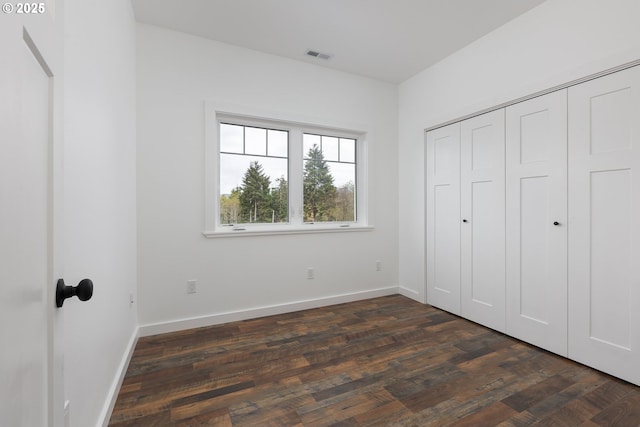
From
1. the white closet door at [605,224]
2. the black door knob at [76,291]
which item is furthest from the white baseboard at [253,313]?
the black door knob at [76,291]

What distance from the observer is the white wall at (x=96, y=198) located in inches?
44.5

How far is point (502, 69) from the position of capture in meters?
2.65

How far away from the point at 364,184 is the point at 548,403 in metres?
2.59

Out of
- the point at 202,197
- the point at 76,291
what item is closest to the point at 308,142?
the point at 202,197

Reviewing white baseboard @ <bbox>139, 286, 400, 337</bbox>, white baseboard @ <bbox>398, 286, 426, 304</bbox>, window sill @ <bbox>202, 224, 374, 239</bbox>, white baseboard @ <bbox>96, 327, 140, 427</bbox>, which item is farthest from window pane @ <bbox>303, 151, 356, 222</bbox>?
white baseboard @ <bbox>96, 327, 140, 427</bbox>

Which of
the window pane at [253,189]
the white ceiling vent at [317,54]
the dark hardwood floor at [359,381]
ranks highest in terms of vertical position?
the white ceiling vent at [317,54]

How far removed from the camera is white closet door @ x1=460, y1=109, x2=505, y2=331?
269 centimetres

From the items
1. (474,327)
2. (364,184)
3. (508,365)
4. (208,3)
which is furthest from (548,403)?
(208,3)

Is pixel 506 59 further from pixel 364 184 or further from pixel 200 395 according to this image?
pixel 200 395

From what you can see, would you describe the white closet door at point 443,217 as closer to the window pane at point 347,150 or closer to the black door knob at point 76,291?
the window pane at point 347,150

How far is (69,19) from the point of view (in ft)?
3.67

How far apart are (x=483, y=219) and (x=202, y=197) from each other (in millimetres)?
2692

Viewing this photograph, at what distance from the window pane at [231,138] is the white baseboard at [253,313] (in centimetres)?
165

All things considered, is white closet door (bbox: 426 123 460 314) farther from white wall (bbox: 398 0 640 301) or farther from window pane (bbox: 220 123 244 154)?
window pane (bbox: 220 123 244 154)
